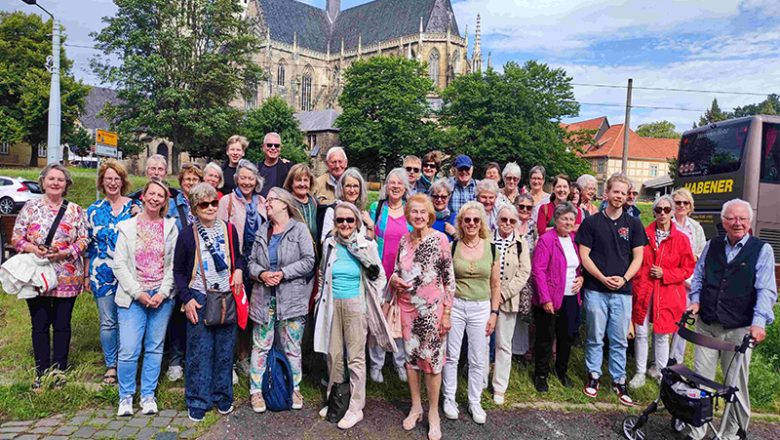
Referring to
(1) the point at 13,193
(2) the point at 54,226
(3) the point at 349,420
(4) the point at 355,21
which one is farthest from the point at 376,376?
(4) the point at 355,21

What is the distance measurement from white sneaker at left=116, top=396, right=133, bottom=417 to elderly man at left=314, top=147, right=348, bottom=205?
2555 millimetres

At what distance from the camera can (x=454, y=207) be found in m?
5.55

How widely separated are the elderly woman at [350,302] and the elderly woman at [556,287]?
5.48 feet

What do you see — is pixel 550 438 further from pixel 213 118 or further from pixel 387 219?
pixel 213 118

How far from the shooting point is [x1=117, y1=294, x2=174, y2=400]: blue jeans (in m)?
4.10

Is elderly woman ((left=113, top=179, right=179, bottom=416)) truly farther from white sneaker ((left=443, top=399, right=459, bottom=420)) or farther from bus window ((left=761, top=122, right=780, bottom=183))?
bus window ((left=761, top=122, right=780, bottom=183))

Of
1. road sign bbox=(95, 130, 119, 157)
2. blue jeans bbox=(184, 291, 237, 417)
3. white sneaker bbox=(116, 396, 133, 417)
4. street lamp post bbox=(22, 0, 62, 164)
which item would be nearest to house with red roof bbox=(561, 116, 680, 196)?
road sign bbox=(95, 130, 119, 157)

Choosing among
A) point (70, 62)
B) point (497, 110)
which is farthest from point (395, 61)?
point (70, 62)

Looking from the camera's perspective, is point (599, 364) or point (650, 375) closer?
point (599, 364)

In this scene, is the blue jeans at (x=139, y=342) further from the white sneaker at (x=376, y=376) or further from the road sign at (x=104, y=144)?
the road sign at (x=104, y=144)

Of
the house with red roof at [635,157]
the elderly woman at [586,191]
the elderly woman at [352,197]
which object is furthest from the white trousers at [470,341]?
the house with red roof at [635,157]

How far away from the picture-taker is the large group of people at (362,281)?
3.96m

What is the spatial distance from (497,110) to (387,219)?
35316 millimetres

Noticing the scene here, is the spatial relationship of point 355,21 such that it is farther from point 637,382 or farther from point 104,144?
point 637,382
